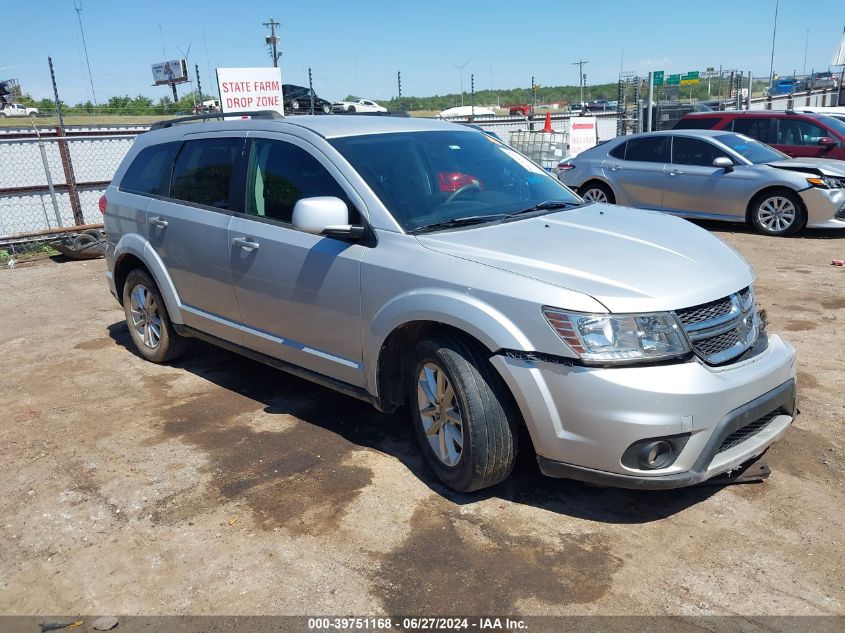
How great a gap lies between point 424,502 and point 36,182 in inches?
451

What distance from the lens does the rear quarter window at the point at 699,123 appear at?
1319 centimetres

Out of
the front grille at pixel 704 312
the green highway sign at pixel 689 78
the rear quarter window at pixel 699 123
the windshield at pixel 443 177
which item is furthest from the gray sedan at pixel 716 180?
the green highway sign at pixel 689 78

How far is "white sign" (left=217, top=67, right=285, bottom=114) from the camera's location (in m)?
14.6


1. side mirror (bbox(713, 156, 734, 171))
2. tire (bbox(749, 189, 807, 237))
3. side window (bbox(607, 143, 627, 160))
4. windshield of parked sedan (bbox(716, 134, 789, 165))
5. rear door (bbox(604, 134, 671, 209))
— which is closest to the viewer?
tire (bbox(749, 189, 807, 237))

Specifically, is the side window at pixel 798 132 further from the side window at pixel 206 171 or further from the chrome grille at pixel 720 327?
the side window at pixel 206 171

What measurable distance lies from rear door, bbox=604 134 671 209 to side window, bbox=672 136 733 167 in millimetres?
145

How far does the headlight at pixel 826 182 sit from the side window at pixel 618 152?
281 centimetres

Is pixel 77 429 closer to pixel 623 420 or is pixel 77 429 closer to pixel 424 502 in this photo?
pixel 424 502

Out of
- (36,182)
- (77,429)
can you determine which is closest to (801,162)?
(77,429)

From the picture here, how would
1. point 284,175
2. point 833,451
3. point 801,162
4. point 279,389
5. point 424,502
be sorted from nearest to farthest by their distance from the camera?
point 424,502 < point 833,451 < point 284,175 < point 279,389 < point 801,162

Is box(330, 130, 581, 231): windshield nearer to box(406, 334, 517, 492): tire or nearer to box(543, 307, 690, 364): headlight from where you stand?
box(406, 334, 517, 492): tire

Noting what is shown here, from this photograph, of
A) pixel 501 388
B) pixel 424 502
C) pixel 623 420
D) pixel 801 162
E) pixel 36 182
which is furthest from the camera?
pixel 36 182

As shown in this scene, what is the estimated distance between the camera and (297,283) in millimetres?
4305

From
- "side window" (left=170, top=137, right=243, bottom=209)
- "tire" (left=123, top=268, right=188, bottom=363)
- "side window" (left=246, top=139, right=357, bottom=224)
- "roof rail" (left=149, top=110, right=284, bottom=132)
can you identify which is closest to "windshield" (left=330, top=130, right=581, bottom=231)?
"side window" (left=246, top=139, right=357, bottom=224)
